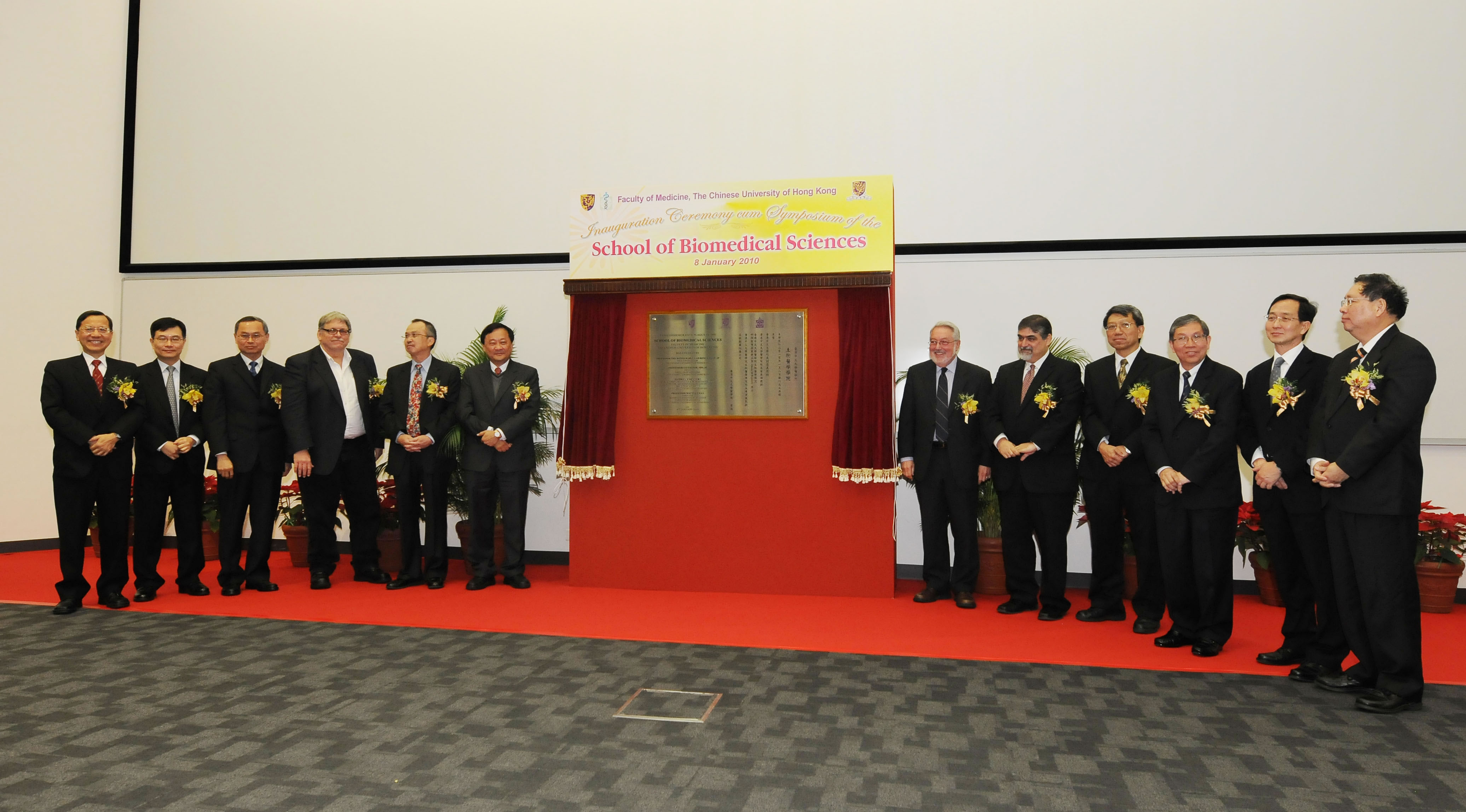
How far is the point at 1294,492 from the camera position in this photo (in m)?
3.46

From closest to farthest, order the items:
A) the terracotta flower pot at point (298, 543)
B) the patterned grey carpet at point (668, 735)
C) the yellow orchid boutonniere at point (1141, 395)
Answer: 1. the patterned grey carpet at point (668, 735)
2. the yellow orchid boutonniere at point (1141, 395)
3. the terracotta flower pot at point (298, 543)

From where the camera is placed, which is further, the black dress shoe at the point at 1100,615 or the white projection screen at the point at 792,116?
the white projection screen at the point at 792,116

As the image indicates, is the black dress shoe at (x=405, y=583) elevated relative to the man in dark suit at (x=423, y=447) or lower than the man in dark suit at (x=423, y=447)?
lower

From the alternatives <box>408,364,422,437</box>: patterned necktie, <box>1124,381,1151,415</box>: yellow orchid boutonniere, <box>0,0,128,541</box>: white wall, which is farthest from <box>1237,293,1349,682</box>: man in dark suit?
<box>0,0,128,541</box>: white wall

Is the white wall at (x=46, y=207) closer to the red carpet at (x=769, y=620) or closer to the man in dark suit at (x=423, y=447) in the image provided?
the red carpet at (x=769, y=620)

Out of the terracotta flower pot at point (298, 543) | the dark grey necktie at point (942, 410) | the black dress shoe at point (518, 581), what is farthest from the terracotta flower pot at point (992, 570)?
the terracotta flower pot at point (298, 543)

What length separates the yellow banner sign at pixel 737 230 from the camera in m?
4.72

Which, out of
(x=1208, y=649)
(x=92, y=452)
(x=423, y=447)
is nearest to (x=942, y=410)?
(x=1208, y=649)

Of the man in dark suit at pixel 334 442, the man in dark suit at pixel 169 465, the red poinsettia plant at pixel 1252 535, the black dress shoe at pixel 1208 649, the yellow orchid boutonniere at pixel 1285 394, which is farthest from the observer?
the man in dark suit at pixel 334 442

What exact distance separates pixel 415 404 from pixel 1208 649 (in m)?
4.46

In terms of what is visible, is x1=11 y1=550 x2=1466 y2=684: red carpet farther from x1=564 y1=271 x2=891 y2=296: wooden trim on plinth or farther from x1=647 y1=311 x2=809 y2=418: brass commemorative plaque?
x1=564 y1=271 x2=891 y2=296: wooden trim on plinth

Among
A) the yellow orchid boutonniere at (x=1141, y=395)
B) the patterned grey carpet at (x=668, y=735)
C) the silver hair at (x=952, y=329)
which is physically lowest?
the patterned grey carpet at (x=668, y=735)

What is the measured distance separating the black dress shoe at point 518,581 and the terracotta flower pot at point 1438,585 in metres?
5.08

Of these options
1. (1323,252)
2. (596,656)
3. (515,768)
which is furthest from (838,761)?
(1323,252)
